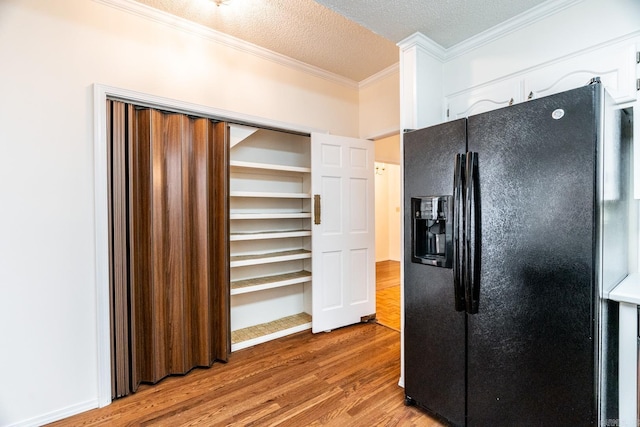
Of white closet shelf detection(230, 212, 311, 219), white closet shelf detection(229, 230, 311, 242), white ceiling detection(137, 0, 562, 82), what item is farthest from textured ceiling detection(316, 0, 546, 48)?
white closet shelf detection(229, 230, 311, 242)

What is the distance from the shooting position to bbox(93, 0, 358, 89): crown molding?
2010 millimetres

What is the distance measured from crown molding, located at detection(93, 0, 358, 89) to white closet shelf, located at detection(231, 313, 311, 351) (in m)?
2.61

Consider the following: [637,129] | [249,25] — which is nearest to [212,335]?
[249,25]

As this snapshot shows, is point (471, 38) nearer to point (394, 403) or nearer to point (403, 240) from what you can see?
point (403, 240)

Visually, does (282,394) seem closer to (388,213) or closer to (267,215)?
(267,215)

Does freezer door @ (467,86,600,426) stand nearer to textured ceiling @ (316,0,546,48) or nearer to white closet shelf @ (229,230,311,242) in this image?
textured ceiling @ (316,0,546,48)

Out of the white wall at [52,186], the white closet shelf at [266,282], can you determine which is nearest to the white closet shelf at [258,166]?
the white wall at [52,186]

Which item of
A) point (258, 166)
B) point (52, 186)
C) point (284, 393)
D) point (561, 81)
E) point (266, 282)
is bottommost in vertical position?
point (284, 393)

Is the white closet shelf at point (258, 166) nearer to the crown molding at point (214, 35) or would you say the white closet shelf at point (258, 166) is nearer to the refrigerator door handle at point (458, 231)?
the crown molding at point (214, 35)

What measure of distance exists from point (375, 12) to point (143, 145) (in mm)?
1794

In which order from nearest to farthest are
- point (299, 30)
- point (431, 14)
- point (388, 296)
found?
point (431, 14), point (299, 30), point (388, 296)

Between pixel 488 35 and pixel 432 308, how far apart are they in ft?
6.05

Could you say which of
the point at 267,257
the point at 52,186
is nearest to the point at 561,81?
the point at 267,257

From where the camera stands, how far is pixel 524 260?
1.33 metres
